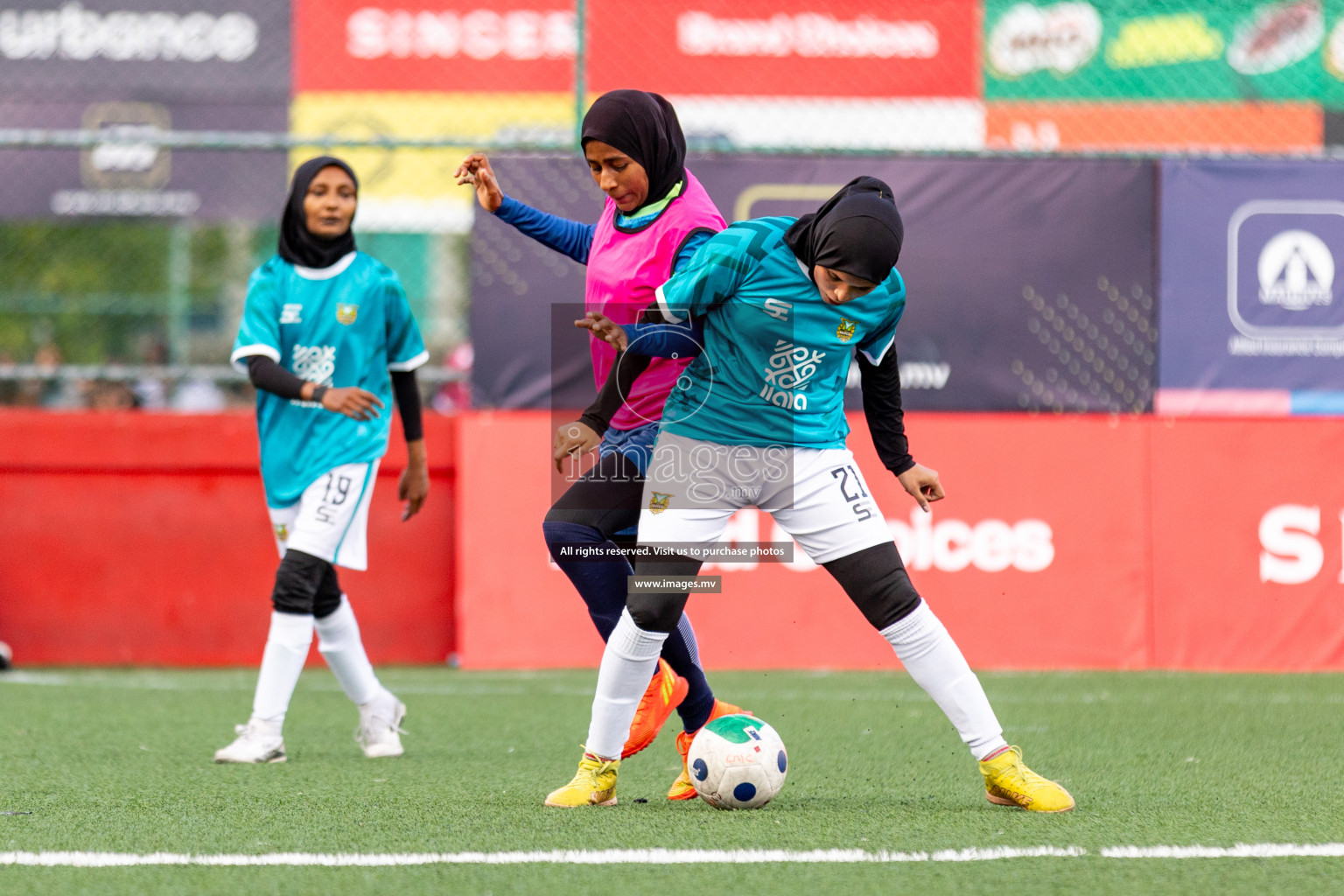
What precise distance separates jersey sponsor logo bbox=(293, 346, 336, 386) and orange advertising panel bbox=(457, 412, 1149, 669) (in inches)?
94.5

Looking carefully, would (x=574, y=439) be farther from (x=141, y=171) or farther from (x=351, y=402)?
(x=141, y=171)

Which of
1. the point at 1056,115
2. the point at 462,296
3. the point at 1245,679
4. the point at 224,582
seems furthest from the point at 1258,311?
the point at 462,296

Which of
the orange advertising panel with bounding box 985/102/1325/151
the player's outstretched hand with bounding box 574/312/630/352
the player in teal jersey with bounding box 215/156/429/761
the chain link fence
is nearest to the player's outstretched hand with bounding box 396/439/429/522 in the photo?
the player in teal jersey with bounding box 215/156/429/761

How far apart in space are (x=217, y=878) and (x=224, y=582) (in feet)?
16.6

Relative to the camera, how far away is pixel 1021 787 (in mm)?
4059

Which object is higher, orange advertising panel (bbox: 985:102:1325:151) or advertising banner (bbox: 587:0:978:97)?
advertising banner (bbox: 587:0:978:97)

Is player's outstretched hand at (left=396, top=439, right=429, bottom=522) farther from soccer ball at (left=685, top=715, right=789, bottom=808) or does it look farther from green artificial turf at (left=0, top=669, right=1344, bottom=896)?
soccer ball at (left=685, top=715, right=789, bottom=808)

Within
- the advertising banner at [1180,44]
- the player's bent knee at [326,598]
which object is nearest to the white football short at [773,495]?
the player's bent knee at [326,598]

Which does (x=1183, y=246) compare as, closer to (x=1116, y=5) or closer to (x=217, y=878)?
(x=1116, y=5)

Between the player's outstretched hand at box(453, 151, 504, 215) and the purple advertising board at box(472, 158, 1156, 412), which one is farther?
the purple advertising board at box(472, 158, 1156, 412)

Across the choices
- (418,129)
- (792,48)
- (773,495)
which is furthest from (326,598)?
(418,129)

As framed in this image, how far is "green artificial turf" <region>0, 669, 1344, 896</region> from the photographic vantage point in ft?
10.8

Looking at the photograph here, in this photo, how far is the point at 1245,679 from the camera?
748 cm

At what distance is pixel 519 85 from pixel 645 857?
9891mm
